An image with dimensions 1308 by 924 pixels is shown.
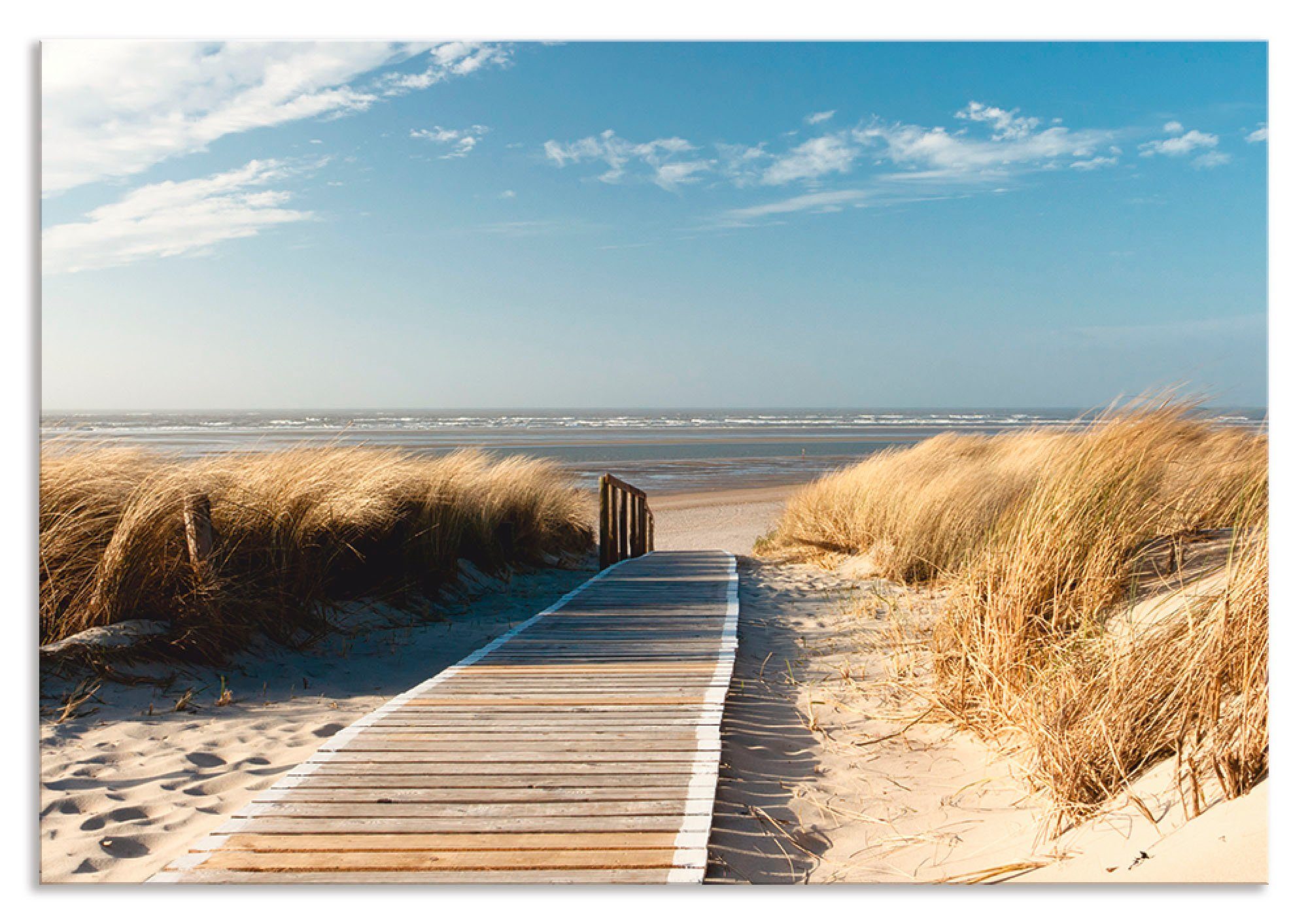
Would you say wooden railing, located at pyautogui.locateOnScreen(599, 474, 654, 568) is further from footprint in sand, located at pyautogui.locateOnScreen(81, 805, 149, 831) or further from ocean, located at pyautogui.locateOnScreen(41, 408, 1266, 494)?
footprint in sand, located at pyautogui.locateOnScreen(81, 805, 149, 831)

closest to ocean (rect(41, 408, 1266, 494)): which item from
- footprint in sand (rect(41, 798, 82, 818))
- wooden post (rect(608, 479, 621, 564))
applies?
footprint in sand (rect(41, 798, 82, 818))

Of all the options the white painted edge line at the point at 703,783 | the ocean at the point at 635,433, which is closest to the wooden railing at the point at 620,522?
the ocean at the point at 635,433

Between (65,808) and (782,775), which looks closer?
(65,808)

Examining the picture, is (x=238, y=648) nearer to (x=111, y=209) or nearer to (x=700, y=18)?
(x=111, y=209)

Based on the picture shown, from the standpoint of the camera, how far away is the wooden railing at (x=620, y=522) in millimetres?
9633

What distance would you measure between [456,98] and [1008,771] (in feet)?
13.1

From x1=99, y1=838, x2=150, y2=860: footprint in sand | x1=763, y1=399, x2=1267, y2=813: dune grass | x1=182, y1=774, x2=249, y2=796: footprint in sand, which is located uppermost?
x1=763, y1=399, x2=1267, y2=813: dune grass

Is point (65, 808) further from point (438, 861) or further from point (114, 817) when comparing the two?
point (438, 861)

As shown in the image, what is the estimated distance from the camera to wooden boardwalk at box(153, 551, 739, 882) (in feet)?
7.93

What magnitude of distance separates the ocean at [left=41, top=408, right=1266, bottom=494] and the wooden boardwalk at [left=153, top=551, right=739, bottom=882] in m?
2.62

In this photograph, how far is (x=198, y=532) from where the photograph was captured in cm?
493

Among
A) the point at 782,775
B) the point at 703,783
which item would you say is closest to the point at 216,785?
the point at 703,783

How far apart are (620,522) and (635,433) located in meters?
34.3

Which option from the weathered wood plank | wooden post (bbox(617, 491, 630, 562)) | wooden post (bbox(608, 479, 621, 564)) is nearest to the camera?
the weathered wood plank
